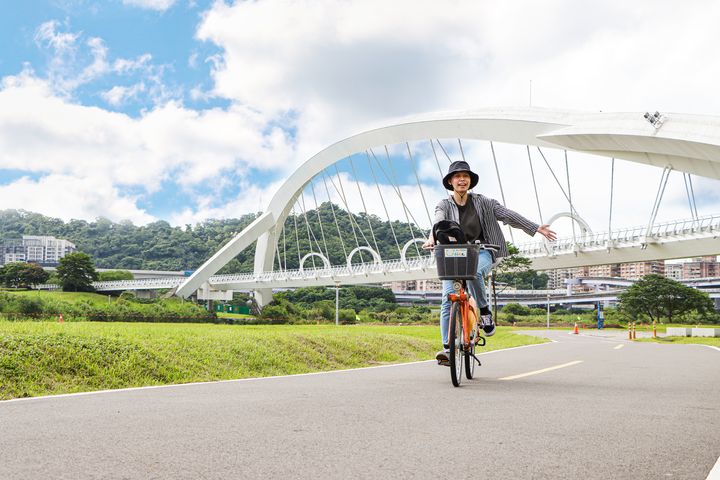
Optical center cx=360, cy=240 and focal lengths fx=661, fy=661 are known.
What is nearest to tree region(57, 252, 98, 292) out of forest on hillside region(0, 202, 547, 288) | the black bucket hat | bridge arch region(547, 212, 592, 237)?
forest on hillside region(0, 202, 547, 288)

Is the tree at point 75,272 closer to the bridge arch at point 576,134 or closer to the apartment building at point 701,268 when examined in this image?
the bridge arch at point 576,134

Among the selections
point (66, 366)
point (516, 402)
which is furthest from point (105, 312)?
point (516, 402)

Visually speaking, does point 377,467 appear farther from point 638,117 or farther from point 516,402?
point 638,117

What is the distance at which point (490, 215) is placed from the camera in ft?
20.1

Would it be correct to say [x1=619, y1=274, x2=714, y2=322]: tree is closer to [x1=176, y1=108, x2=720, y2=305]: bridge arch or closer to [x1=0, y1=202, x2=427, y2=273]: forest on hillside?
[x1=0, y1=202, x2=427, y2=273]: forest on hillside

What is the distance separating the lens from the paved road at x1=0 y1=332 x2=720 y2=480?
8.71 ft

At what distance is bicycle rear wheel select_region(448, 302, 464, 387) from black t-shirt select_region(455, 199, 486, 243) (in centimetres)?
64

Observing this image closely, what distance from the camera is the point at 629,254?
3853cm

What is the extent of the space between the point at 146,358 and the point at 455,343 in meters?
3.30

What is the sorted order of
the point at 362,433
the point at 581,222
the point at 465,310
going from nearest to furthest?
the point at 362,433, the point at 465,310, the point at 581,222

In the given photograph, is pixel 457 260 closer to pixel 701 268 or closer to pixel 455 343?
pixel 455 343

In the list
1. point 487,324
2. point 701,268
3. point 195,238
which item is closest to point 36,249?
point 195,238

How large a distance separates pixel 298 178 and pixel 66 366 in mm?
51075

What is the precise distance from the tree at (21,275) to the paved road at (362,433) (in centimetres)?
9456
